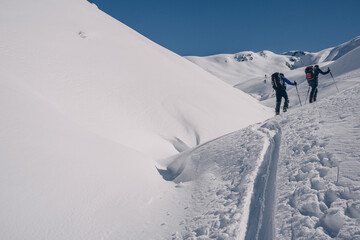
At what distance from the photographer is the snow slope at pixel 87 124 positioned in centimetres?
573

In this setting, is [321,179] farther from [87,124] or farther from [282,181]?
[87,124]

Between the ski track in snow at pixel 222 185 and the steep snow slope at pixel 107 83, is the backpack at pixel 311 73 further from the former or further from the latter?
the steep snow slope at pixel 107 83

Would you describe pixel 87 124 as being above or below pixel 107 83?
below

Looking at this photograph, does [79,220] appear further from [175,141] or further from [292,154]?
[175,141]

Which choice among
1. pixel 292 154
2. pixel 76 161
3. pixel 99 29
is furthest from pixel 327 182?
pixel 99 29

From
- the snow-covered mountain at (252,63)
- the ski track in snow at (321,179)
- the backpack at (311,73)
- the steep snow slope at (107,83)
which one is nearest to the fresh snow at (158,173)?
the ski track in snow at (321,179)

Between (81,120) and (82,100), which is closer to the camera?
(81,120)

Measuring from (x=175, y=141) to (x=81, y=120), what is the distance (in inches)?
191

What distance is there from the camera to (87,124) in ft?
35.8

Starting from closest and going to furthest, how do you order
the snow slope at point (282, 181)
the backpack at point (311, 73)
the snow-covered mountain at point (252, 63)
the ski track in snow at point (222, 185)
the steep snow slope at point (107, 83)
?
the snow slope at point (282, 181)
the ski track in snow at point (222, 185)
the steep snow slope at point (107, 83)
the backpack at point (311, 73)
the snow-covered mountain at point (252, 63)

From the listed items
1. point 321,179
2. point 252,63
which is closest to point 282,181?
point 321,179

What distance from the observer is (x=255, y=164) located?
267 inches

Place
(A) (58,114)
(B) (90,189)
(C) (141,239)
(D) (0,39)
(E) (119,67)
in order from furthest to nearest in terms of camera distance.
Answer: (E) (119,67)
(D) (0,39)
(A) (58,114)
(B) (90,189)
(C) (141,239)

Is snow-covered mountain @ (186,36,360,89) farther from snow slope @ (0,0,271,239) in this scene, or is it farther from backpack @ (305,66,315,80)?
backpack @ (305,66,315,80)
